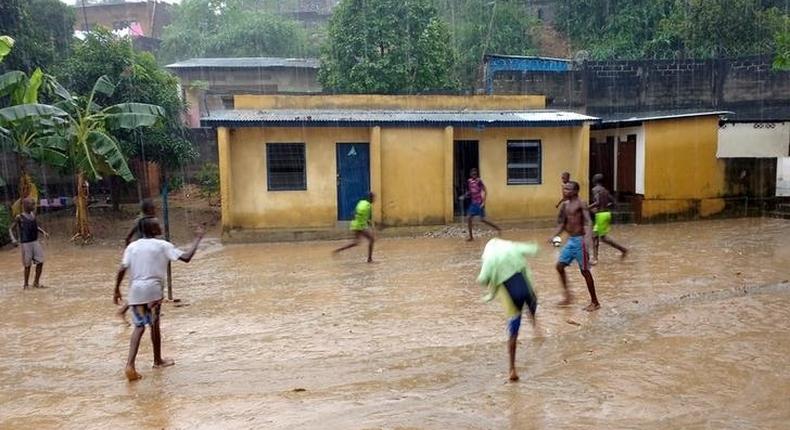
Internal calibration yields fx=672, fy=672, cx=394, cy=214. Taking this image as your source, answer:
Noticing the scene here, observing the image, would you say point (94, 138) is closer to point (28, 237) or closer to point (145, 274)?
point (28, 237)

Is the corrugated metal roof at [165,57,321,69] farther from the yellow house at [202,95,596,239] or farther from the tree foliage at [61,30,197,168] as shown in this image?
the yellow house at [202,95,596,239]

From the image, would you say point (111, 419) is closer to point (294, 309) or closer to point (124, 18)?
point (294, 309)

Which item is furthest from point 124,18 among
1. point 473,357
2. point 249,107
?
point 473,357

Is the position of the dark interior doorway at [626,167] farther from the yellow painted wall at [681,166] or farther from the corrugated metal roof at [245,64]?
the corrugated metal roof at [245,64]

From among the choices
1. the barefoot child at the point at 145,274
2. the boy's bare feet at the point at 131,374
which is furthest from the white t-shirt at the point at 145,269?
the boy's bare feet at the point at 131,374

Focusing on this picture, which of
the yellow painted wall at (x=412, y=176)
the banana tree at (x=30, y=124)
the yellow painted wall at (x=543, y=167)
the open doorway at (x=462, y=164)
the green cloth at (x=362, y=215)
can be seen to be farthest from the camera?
the open doorway at (x=462, y=164)

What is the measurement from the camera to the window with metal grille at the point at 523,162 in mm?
17203

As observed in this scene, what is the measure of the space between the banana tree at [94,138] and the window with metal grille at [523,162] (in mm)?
8764

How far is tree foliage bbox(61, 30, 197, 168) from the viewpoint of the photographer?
18.8m

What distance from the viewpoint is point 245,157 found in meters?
16.0

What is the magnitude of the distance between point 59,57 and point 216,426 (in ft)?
66.8

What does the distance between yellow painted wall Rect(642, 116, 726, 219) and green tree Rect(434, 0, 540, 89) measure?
14.9m

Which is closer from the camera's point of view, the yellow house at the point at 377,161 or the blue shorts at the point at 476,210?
the blue shorts at the point at 476,210

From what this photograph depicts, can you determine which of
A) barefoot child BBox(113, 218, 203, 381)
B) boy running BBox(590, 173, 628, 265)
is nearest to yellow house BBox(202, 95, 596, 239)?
boy running BBox(590, 173, 628, 265)
